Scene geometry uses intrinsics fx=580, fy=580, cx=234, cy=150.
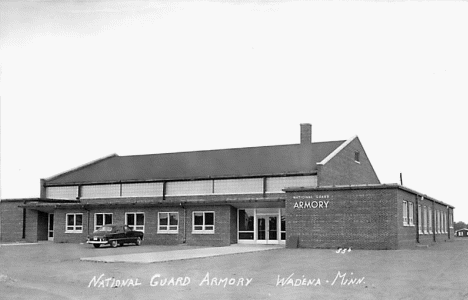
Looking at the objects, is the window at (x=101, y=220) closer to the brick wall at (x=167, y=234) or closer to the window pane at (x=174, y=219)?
the brick wall at (x=167, y=234)

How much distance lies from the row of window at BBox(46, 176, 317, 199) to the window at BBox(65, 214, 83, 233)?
4195 millimetres

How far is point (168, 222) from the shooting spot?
125ft

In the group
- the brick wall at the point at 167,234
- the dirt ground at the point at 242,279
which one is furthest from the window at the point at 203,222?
the dirt ground at the point at 242,279

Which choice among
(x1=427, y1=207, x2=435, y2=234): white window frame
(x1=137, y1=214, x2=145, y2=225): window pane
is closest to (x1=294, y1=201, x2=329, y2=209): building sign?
(x1=137, y1=214, x2=145, y2=225): window pane

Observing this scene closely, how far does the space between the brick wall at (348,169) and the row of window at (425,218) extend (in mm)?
5873

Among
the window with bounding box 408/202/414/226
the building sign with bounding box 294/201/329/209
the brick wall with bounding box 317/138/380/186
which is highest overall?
the brick wall with bounding box 317/138/380/186

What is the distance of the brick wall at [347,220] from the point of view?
28.8 meters

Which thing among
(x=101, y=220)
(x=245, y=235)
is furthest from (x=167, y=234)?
(x=101, y=220)

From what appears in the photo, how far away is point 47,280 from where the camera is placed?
1627cm

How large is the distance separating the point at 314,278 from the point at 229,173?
2485cm

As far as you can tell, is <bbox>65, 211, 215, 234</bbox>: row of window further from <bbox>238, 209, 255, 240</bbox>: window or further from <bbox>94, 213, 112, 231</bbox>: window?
<bbox>238, 209, 255, 240</bbox>: window

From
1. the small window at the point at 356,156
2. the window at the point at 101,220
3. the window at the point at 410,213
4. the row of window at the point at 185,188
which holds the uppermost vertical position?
the small window at the point at 356,156

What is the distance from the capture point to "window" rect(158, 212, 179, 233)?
1491 inches

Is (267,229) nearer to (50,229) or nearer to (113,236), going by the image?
(113,236)
